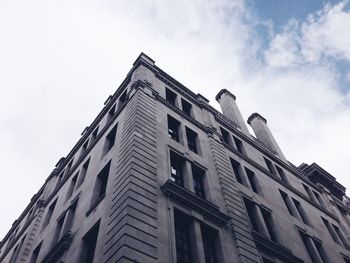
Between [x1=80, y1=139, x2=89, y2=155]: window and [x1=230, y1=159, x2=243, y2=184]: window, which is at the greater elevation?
[x1=80, y1=139, x2=89, y2=155]: window

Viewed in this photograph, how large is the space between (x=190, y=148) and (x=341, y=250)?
17.1 meters

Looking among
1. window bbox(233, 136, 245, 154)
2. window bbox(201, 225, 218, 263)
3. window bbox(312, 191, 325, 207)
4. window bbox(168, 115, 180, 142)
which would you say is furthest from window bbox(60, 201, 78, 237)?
window bbox(312, 191, 325, 207)

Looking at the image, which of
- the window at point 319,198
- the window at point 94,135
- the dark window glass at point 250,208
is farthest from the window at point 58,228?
the window at point 319,198

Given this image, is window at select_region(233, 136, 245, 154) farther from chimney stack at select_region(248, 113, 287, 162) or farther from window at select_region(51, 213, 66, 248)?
window at select_region(51, 213, 66, 248)

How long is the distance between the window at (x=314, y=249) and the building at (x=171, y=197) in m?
0.08

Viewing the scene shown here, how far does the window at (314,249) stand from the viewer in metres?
25.4

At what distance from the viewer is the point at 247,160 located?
99.2 feet

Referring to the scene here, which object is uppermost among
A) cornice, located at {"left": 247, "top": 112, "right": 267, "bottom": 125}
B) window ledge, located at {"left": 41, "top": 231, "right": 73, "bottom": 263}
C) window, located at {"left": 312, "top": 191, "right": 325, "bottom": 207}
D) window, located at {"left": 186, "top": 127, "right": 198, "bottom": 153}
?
cornice, located at {"left": 247, "top": 112, "right": 267, "bottom": 125}

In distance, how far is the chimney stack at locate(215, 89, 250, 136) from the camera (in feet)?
134

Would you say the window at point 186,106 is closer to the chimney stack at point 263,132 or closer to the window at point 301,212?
the window at point 301,212

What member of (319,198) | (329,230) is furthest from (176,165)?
(319,198)

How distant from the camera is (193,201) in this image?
18.4 m

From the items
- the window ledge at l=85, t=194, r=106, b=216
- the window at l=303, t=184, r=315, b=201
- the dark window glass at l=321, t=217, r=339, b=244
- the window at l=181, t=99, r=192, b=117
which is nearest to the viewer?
the window ledge at l=85, t=194, r=106, b=216

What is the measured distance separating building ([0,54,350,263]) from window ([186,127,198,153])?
79 mm
